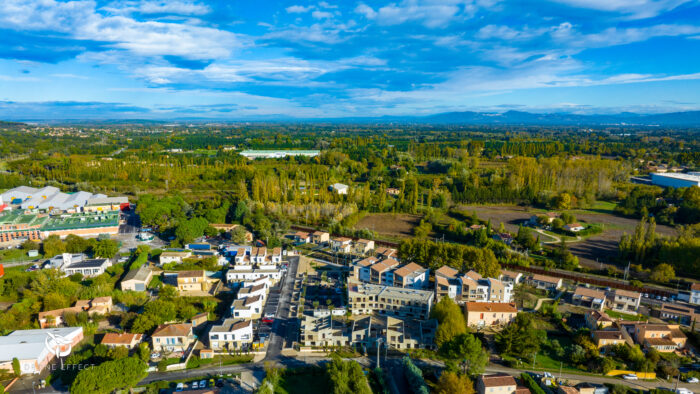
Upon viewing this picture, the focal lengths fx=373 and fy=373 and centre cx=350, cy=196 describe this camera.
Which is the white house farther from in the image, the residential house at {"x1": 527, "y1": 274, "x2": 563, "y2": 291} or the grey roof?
the residential house at {"x1": 527, "y1": 274, "x2": 563, "y2": 291}

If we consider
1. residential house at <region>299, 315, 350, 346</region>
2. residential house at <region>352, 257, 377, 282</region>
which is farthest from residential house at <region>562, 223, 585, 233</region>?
residential house at <region>299, 315, 350, 346</region>

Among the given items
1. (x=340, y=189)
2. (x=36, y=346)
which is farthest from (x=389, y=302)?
(x=340, y=189)

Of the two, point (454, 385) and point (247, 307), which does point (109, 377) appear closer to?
point (247, 307)

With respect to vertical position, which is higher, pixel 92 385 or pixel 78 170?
pixel 78 170

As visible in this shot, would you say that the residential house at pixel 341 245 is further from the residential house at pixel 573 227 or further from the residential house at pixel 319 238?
the residential house at pixel 573 227

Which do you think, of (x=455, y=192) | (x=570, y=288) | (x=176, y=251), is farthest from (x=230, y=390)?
(x=455, y=192)

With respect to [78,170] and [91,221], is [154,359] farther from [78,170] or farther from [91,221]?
[78,170]
